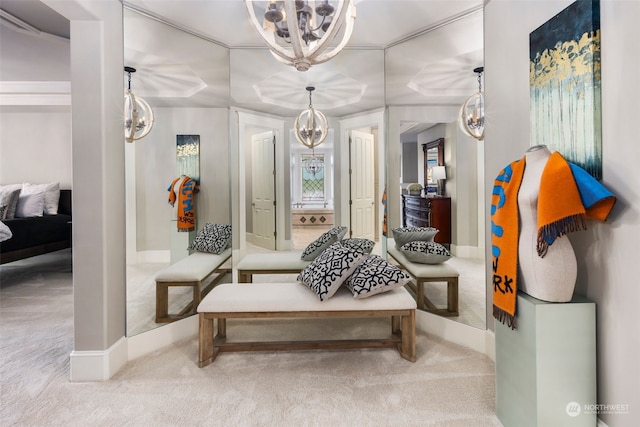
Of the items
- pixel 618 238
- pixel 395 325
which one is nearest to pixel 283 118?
pixel 395 325

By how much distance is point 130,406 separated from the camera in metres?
1.72

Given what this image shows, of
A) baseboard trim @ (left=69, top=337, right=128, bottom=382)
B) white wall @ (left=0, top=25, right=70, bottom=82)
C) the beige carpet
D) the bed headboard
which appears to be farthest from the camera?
the bed headboard

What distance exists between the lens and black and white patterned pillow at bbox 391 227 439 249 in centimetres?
252

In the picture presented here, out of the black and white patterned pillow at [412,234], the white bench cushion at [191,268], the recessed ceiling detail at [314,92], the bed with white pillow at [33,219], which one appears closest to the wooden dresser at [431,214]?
the black and white patterned pillow at [412,234]

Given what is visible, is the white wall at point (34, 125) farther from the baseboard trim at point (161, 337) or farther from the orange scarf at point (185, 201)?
the baseboard trim at point (161, 337)

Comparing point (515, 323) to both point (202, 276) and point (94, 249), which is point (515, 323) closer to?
point (202, 276)

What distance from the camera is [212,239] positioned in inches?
109

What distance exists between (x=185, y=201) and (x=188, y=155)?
0.36 m

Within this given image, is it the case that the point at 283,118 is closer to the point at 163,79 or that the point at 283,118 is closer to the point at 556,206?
the point at 163,79

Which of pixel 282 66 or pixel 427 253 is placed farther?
pixel 282 66

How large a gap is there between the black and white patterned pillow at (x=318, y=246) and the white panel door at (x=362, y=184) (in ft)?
0.85

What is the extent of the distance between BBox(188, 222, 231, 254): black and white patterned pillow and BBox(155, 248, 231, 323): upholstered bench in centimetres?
6
